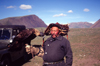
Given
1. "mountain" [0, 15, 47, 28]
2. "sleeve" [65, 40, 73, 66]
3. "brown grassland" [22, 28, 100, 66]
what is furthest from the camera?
"mountain" [0, 15, 47, 28]

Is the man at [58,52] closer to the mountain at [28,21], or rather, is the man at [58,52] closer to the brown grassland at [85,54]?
the brown grassland at [85,54]

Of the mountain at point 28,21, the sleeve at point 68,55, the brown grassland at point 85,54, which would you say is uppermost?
the mountain at point 28,21

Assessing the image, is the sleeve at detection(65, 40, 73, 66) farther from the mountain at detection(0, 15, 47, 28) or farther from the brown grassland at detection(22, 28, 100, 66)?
the mountain at detection(0, 15, 47, 28)

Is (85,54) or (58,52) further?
(85,54)

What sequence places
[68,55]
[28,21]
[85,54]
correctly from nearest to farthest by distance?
[68,55]
[85,54]
[28,21]

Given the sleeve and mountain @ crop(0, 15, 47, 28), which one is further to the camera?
mountain @ crop(0, 15, 47, 28)

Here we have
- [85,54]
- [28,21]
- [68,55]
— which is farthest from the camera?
[28,21]

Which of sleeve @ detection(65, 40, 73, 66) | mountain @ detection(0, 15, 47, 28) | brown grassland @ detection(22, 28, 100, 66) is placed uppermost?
mountain @ detection(0, 15, 47, 28)

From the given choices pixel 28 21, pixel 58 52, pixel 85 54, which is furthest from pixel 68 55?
pixel 28 21

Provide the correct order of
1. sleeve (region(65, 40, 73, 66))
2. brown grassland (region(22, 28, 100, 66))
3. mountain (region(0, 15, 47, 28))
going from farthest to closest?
mountain (region(0, 15, 47, 28)) → brown grassland (region(22, 28, 100, 66)) → sleeve (region(65, 40, 73, 66))

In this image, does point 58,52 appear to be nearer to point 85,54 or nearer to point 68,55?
point 68,55

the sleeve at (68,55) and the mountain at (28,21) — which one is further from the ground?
the mountain at (28,21)

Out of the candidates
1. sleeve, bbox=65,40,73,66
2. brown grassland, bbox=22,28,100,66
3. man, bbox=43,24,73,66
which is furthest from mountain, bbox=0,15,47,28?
sleeve, bbox=65,40,73,66

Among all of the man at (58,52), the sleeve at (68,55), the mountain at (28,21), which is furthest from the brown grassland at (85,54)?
the mountain at (28,21)
